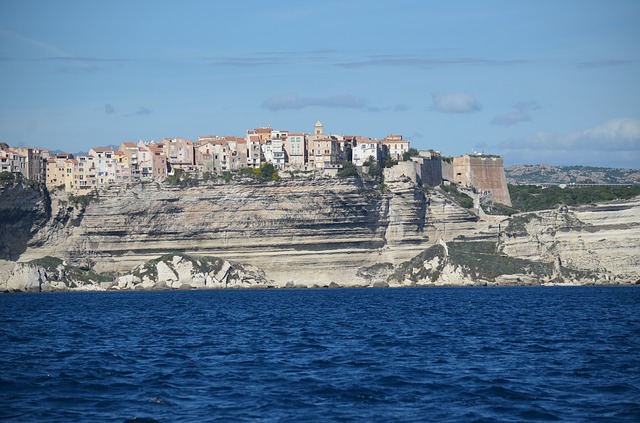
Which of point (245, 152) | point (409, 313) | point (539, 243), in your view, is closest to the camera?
point (409, 313)

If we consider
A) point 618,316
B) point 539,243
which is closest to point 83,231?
point 539,243

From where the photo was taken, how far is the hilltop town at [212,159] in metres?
109

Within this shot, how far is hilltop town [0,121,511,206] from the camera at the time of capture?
10925cm

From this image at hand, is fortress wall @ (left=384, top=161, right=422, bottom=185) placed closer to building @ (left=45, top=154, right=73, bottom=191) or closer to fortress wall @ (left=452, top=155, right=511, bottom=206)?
fortress wall @ (left=452, top=155, right=511, bottom=206)

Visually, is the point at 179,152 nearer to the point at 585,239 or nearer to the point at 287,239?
the point at 287,239

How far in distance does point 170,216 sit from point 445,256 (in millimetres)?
27709

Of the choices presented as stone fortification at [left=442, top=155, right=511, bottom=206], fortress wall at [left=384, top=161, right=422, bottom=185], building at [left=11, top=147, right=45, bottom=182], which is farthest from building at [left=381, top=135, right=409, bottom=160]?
building at [left=11, top=147, right=45, bottom=182]

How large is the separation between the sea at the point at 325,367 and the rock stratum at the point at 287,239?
1679 inches

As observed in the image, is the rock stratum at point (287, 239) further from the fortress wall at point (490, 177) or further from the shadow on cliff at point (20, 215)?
the fortress wall at point (490, 177)

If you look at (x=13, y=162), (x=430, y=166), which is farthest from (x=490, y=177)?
(x=13, y=162)

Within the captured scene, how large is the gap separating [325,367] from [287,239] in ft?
230

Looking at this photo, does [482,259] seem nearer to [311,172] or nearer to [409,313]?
[311,172]

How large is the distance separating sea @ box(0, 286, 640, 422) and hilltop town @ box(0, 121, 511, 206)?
177 ft

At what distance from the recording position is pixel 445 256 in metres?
99.6
